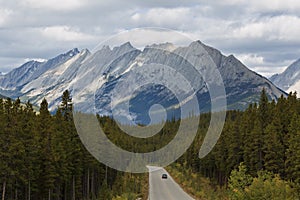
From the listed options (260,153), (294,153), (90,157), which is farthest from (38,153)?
(260,153)

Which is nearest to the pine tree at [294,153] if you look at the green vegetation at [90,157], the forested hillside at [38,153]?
the green vegetation at [90,157]

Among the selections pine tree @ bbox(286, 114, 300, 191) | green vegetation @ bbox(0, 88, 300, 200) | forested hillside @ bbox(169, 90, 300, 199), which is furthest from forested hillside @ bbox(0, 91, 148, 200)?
pine tree @ bbox(286, 114, 300, 191)

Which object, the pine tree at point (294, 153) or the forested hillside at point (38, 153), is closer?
the forested hillside at point (38, 153)

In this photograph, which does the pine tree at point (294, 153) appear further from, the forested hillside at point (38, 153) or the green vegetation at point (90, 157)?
the forested hillside at point (38, 153)

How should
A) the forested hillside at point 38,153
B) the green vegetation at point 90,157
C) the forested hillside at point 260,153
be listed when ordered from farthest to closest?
the forested hillside at point 260,153, the forested hillside at point 38,153, the green vegetation at point 90,157

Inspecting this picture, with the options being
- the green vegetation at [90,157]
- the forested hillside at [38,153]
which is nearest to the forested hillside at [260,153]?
the green vegetation at [90,157]

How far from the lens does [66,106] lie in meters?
69.9

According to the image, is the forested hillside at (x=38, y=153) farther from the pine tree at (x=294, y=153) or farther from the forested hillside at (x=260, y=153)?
the pine tree at (x=294, y=153)

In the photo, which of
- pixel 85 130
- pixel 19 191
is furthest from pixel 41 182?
pixel 85 130

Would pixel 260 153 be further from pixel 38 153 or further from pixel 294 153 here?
pixel 38 153

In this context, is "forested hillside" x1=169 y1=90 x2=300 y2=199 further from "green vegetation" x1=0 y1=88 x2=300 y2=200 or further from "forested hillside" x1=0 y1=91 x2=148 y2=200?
"forested hillside" x1=0 y1=91 x2=148 y2=200

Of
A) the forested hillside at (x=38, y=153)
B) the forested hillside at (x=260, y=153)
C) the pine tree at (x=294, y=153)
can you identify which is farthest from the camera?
the pine tree at (x=294, y=153)

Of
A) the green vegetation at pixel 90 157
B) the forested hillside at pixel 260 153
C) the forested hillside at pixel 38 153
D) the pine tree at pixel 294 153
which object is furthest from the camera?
the pine tree at pixel 294 153

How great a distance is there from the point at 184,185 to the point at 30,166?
43.4m
